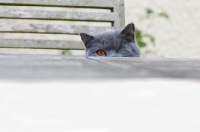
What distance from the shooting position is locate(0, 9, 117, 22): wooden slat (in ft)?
7.19

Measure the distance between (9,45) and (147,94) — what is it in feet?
6.20

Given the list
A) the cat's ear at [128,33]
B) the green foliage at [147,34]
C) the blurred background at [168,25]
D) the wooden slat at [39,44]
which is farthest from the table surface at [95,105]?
the blurred background at [168,25]

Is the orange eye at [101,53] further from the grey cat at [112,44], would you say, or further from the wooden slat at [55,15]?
the wooden slat at [55,15]

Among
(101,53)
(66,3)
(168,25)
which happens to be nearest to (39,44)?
(66,3)

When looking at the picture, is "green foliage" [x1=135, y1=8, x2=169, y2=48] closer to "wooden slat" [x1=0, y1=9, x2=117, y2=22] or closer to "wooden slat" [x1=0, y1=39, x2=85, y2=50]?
"wooden slat" [x1=0, y1=9, x2=117, y2=22]

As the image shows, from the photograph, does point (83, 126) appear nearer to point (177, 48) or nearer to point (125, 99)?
point (125, 99)

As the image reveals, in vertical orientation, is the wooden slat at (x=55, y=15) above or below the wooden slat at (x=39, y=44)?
above

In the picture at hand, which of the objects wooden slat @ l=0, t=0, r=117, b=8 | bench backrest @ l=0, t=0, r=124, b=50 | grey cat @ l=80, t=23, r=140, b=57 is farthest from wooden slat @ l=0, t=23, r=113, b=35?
grey cat @ l=80, t=23, r=140, b=57

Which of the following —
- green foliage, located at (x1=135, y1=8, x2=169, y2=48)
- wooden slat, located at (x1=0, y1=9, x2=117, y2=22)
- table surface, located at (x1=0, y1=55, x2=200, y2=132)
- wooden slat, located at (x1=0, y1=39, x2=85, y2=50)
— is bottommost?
table surface, located at (x1=0, y1=55, x2=200, y2=132)

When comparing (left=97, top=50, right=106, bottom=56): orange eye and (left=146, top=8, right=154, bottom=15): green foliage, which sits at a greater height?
(left=146, top=8, right=154, bottom=15): green foliage

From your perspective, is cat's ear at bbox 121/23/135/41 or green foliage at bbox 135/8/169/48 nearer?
cat's ear at bbox 121/23/135/41

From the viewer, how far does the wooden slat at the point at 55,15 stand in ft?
7.19

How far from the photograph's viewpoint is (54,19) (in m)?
2.23

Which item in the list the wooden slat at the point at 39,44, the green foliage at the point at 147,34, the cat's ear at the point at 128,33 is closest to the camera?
the cat's ear at the point at 128,33
